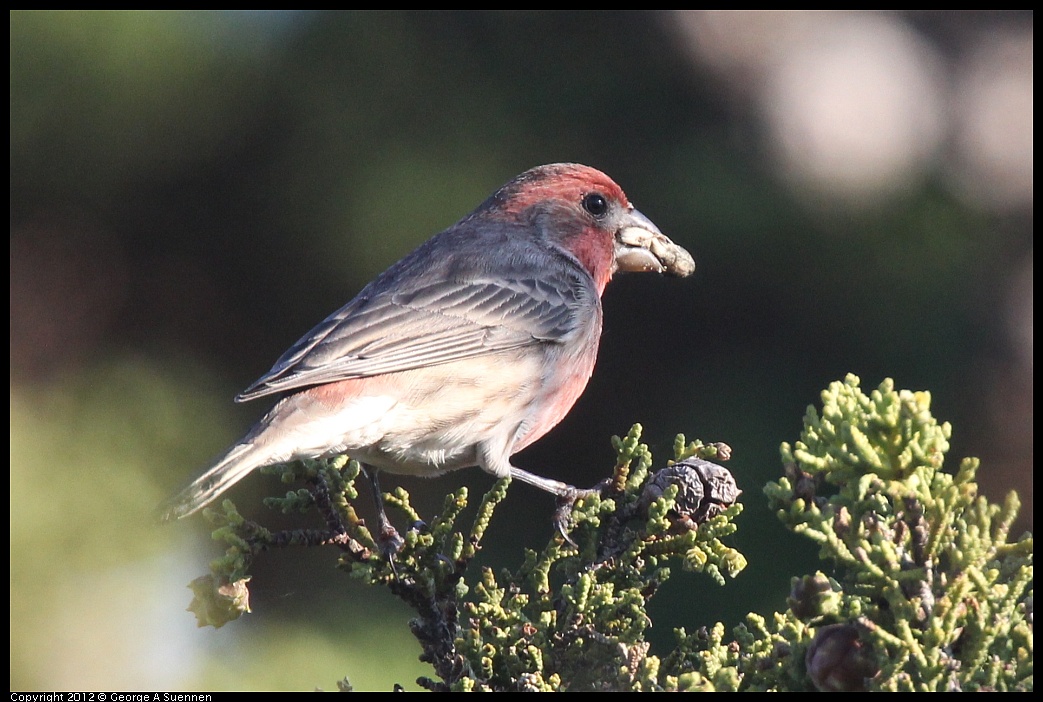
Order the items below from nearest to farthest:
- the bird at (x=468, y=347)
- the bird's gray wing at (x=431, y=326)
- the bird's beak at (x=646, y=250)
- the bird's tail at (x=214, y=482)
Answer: the bird's tail at (x=214, y=482)
the bird at (x=468, y=347)
the bird's gray wing at (x=431, y=326)
the bird's beak at (x=646, y=250)

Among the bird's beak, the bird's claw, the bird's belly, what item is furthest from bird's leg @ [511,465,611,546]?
the bird's beak

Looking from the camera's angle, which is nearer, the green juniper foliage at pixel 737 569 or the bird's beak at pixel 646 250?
the green juniper foliage at pixel 737 569

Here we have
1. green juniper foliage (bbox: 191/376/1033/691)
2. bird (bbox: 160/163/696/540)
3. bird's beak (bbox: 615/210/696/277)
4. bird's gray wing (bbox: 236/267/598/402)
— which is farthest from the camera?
bird's beak (bbox: 615/210/696/277)

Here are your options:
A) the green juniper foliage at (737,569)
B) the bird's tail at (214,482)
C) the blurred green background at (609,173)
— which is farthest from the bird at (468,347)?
the blurred green background at (609,173)

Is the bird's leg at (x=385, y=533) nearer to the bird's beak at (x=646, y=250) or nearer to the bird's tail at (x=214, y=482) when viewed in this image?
the bird's tail at (x=214, y=482)

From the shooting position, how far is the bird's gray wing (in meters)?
3.96

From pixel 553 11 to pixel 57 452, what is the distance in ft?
12.9

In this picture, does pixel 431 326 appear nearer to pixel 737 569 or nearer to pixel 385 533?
pixel 385 533

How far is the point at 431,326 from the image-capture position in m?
4.44

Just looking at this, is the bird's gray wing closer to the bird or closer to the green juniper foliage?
the bird

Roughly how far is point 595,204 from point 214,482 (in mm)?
2522

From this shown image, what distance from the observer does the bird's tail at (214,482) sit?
10.6ft

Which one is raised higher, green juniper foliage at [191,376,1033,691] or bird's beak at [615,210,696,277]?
bird's beak at [615,210,696,277]

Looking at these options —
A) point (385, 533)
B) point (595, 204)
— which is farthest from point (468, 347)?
point (595, 204)
